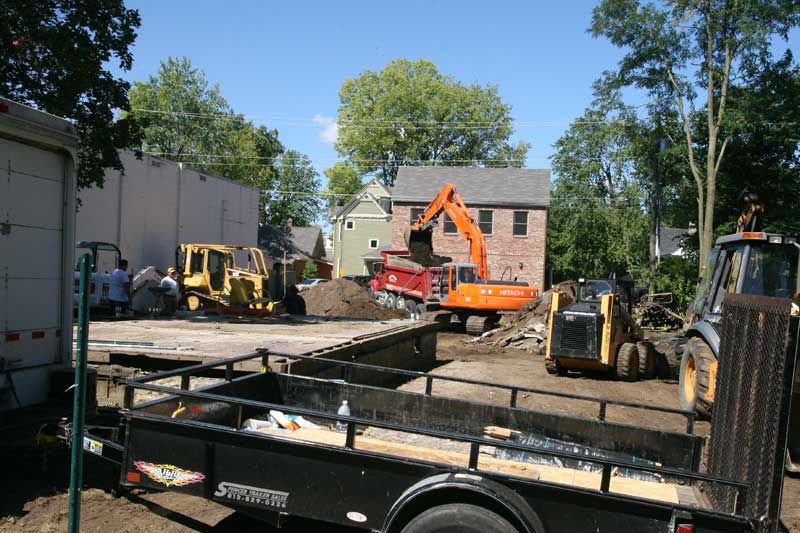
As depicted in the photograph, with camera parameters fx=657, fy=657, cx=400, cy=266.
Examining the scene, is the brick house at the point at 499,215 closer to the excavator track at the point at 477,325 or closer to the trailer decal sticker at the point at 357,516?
the excavator track at the point at 477,325

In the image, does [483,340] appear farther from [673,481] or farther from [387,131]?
[387,131]

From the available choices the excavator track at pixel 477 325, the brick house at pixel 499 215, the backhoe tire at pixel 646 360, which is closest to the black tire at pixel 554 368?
the backhoe tire at pixel 646 360

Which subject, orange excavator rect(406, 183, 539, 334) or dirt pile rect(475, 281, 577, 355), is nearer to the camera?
dirt pile rect(475, 281, 577, 355)

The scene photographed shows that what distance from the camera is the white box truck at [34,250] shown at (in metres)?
5.31

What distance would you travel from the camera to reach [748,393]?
3.41m

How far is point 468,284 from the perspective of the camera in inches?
878

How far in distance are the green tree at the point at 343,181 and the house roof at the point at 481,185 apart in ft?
72.0

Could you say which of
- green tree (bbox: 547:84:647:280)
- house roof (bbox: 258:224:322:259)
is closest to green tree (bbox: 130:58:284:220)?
house roof (bbox: 258:224:322:259)

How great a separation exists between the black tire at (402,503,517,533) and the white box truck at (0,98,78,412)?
388 centimetres

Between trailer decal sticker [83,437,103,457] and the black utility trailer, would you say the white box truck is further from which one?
the black utility trailer

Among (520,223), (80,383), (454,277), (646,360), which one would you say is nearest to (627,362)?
(646,360)

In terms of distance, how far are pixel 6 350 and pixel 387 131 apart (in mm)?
61118

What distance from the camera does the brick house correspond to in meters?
39.5

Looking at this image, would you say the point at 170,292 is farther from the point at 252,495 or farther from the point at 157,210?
the point at 252,495
